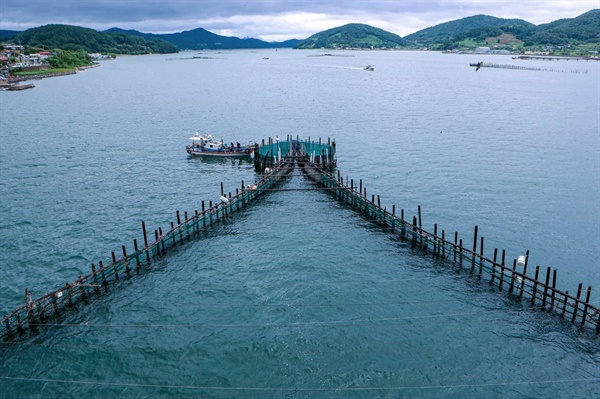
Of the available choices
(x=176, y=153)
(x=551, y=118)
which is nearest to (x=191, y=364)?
(x=176, y=153)

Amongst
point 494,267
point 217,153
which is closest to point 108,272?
point 494,267

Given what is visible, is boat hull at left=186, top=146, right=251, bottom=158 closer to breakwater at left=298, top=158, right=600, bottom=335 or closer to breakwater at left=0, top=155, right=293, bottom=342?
breakwater at left=0, top=155, right=293, bottom=342

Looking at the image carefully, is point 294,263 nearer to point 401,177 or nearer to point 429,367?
point 429,367

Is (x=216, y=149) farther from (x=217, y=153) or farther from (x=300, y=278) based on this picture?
(x=300, y=278)

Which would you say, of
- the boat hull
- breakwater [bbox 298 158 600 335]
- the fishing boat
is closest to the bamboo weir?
breakwater [bbox 298 158 600 335]

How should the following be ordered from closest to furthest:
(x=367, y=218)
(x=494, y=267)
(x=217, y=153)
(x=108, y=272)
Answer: (x=494, y=267), (x=108, y=272), (x=367, y=218), (x=217, y=153)

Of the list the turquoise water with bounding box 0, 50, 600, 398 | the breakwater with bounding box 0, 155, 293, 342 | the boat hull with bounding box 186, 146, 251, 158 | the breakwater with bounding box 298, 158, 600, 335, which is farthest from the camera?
the boat hull with bounding box 186, 146, 251, 158

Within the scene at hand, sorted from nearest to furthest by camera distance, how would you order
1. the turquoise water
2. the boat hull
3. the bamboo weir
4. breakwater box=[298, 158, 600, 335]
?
the turquoise water < the bamboo weir < breakwater box=[298, 158, 600, 335] < the boat hull

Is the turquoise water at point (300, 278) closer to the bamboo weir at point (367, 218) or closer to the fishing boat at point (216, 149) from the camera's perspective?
the bamboo weir at point (367, 218)
